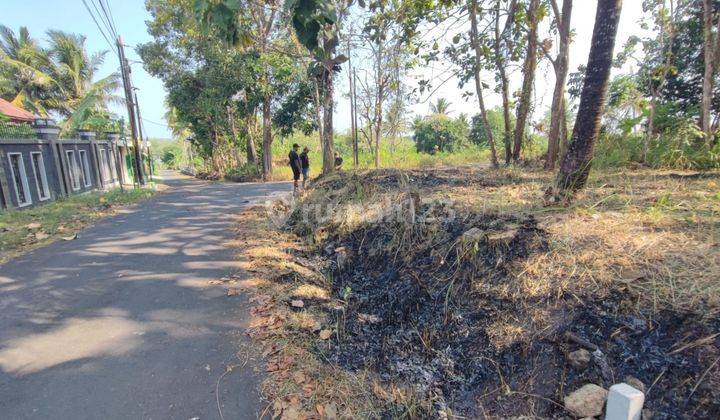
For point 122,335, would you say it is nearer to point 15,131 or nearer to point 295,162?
point 295,162

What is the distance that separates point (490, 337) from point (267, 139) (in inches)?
734

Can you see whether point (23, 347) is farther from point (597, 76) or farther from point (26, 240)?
point (597, 76)

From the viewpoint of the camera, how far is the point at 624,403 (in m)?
1.99

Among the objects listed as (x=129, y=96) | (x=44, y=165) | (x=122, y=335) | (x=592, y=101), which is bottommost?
(x=122, y=335)

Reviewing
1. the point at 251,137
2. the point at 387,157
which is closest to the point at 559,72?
the point at 387,157

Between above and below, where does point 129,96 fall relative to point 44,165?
above

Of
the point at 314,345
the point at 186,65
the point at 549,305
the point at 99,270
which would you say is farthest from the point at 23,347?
the point at 186,65

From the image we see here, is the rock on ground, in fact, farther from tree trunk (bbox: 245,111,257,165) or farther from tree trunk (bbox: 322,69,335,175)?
tree trunk (bbox: 245,111,257,165)

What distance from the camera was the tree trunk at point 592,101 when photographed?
12.8 feet

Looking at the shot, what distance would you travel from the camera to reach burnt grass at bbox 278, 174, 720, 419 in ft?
7.47

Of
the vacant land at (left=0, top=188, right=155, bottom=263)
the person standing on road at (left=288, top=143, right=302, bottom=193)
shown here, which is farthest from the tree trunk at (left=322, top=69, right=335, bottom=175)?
the vacant land at (left=0, top=188, right=155, bottom=263)

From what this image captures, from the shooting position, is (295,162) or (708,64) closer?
(708,64)

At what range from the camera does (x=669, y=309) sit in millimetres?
2488

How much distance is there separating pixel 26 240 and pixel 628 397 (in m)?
9.21
